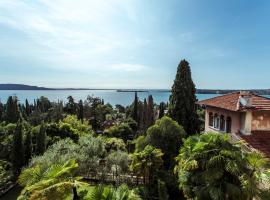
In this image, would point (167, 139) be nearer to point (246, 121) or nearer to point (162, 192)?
point (162, 192)

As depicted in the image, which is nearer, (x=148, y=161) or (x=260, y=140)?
(x=260, y=140)

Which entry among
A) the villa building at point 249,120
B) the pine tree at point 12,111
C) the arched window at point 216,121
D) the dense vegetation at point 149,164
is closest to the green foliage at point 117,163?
the dense vegetation at point 149,164

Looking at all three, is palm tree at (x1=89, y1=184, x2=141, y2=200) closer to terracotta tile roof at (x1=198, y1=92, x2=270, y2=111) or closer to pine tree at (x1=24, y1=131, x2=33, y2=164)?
terracotta tile roof at (x1=198, y1=92, x2=270, y2=111)

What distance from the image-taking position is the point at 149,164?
51.1 feet

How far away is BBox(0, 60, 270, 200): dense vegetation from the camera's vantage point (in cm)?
750

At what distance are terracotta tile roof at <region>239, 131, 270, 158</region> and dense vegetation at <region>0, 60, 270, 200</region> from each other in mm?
1601

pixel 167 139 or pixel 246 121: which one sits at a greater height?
pixel 246 121

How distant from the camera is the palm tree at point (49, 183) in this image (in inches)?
263

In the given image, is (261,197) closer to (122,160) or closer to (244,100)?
(244,100)

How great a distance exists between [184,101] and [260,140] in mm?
11228

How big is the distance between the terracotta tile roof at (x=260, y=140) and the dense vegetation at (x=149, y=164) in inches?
63.0

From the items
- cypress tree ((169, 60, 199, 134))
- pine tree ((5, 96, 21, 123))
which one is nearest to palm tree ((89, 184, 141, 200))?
cypress tree ((169, 60, 199, 134))

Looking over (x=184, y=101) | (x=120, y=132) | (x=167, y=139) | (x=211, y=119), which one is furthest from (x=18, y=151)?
(x=120, y=132)

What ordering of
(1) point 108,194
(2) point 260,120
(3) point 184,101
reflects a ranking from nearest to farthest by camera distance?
(1) point 108,194 < (2) point 260,120 < (3) point 184,101
